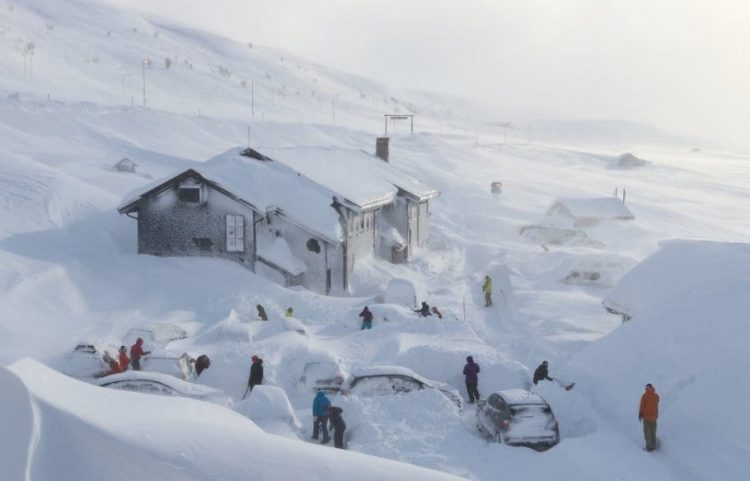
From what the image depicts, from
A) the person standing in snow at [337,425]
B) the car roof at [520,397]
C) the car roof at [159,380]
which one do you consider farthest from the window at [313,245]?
the car roof at [520,397]

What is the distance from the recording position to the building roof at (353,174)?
3791 centimetres

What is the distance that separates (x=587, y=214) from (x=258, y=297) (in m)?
39.2

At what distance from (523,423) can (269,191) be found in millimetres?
20208

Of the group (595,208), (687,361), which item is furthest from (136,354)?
(595,208)

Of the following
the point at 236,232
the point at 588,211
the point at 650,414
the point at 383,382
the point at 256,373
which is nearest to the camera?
the point at 650,414

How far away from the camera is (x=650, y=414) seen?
1647 centimetres

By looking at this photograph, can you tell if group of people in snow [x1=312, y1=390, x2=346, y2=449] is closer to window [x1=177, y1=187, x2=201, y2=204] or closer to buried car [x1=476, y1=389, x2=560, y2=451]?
buried car [x1=476, y1=389, x2=560, y2=451]

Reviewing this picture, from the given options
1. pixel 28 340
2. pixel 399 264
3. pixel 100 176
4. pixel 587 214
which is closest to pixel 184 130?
pixel 100 176

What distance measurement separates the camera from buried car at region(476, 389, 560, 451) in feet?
56.2

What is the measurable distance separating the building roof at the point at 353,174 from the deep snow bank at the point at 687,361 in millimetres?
15802

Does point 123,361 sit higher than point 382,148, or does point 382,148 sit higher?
point 382,148

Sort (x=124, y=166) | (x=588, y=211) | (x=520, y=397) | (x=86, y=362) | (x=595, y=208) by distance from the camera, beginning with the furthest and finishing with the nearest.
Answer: (x=595, y=208), (x=588, y=211), (x=124, y=166), (x=86, y=362), (x=520, y=397)

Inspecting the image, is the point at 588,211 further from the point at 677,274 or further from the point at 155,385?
the point at 155,385

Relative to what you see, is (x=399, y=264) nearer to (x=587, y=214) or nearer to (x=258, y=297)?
(x=258, y=297)
